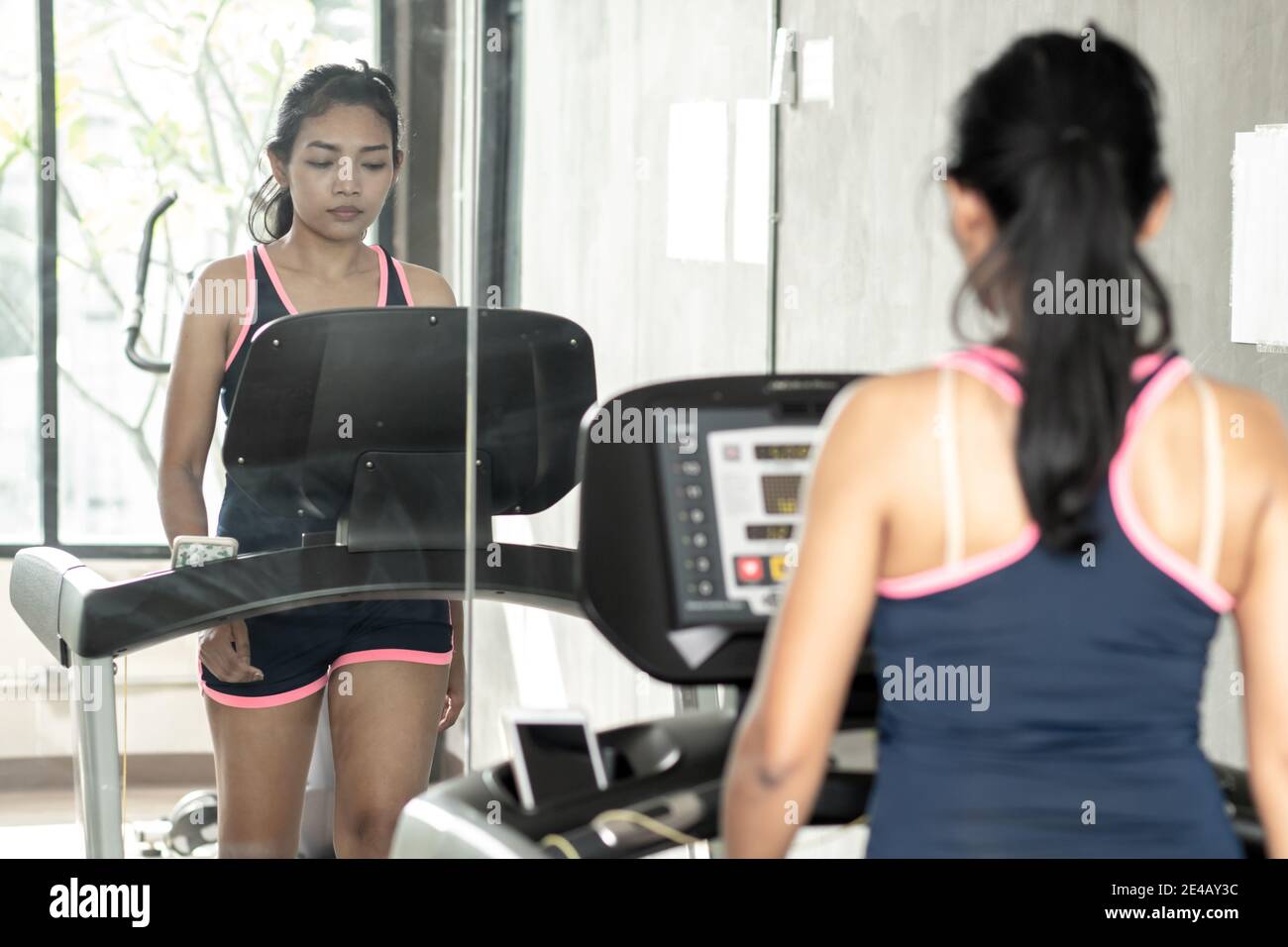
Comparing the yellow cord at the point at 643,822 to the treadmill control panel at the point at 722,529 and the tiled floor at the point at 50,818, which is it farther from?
the tiled floor at the point at 50,818

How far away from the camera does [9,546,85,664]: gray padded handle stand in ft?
5.93

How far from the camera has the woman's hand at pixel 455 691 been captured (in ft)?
7.09

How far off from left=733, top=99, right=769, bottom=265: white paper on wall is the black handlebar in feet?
2.93

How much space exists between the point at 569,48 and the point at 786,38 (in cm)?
39

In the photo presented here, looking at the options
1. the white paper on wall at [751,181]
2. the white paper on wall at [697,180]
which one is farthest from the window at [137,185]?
the white paper on wall at [751,181]

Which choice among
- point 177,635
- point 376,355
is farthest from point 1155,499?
point 177,635

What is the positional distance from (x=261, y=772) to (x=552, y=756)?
2.83ft

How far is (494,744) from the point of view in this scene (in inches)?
85.4

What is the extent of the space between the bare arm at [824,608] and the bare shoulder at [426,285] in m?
1.06

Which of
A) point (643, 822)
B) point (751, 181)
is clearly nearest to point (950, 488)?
point (643, 822)

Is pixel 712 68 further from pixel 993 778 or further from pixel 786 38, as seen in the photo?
pixel 993 778

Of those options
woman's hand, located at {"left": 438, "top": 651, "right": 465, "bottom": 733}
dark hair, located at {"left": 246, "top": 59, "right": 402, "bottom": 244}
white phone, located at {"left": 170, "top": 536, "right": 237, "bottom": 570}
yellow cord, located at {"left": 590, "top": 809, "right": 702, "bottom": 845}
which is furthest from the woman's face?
yellow cord, located at {"left": 590, "top": 809, "right": 702, "bottom": 845}

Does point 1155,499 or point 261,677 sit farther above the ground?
point 1155,499

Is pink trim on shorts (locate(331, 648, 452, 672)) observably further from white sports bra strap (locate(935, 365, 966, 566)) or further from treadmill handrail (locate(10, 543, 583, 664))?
white sports bra strap (locate(935, 365, 966, 566))
